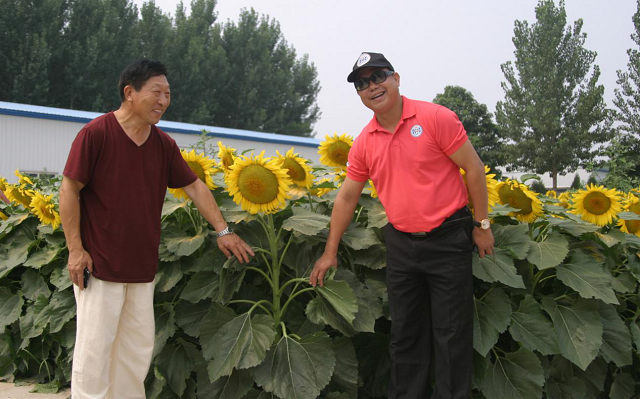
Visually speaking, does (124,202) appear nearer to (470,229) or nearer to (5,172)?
(470,229)

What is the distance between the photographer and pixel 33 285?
3.99 meters

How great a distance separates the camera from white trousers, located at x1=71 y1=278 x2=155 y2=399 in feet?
8.61

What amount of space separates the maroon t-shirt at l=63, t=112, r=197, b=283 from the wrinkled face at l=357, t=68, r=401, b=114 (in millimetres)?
1097

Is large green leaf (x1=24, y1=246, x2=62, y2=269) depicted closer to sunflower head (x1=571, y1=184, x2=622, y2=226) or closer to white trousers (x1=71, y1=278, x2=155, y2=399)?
white trousers (x1=71, y1=278, x2=155, y2=399)

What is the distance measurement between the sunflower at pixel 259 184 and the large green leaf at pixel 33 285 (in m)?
1.82

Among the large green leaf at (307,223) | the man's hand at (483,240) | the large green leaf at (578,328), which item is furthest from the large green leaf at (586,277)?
the large green leaf at (307,223)

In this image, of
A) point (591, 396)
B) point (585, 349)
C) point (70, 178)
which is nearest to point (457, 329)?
point (585, 349)

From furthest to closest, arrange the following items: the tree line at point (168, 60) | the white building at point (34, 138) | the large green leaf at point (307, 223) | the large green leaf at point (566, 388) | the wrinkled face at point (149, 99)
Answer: the tree line at point (168, 60) < the white building at point (34, 138) < the large green leaf at point (566, 388) < the large green leaf at point (307, 223) < the wrinkled face at point (149, 99)

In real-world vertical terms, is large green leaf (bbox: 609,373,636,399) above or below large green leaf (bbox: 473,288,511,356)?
below

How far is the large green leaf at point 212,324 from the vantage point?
2834 mm

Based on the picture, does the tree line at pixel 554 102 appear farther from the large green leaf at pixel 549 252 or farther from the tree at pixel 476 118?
the large green leaf at pixel 549 252

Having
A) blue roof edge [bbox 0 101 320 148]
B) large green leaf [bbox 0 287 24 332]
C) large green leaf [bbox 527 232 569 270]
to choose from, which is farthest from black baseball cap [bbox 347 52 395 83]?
blue roof edge [bbox 0 101 320 148]

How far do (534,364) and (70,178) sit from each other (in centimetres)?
237

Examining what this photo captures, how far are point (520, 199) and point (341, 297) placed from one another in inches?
47.8
